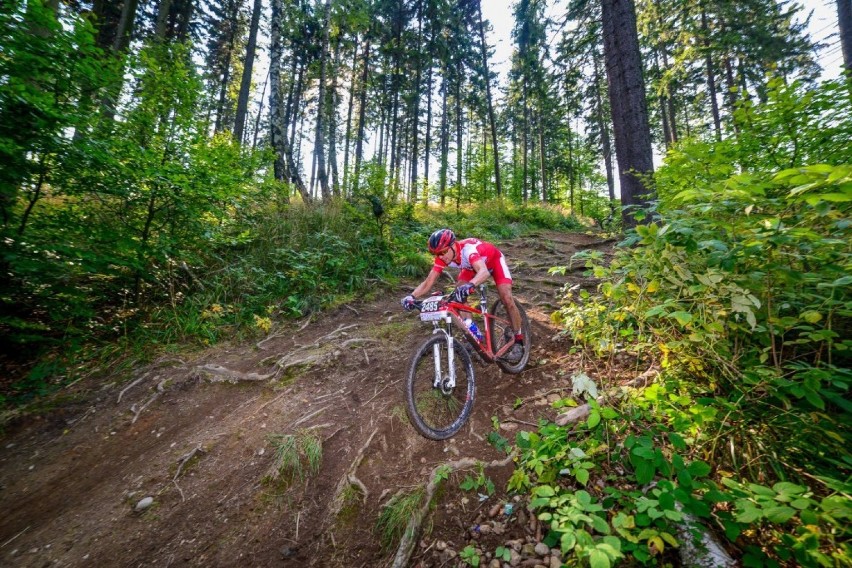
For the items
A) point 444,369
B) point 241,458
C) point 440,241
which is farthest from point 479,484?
point 440,241

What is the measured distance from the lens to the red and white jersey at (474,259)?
13.6 feet

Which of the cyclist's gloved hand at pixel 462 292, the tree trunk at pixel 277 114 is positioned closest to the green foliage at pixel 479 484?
the cyclist's gloved hand at pixel 462 292

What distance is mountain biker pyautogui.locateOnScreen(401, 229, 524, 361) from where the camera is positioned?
13.1 feet

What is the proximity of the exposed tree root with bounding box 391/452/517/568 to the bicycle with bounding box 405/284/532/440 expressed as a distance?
1.05ft

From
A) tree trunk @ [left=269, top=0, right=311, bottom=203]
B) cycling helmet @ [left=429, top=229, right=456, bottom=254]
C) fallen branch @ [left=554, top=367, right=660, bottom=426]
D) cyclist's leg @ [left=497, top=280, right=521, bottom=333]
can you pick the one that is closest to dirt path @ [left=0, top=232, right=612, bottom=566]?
fallen branch @ [left=554, top=367, right=660, bottom=426]

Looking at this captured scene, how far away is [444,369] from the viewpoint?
13.0 feet

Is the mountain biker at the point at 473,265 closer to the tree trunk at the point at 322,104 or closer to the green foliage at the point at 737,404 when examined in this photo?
the green foliage at the point at 737,404

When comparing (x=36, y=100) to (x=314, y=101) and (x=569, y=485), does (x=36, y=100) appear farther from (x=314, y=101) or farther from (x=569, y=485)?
(x=314, y=101)

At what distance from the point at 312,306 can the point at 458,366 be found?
3431 millimetres

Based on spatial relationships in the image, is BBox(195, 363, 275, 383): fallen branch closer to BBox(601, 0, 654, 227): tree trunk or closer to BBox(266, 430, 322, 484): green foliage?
BBox(266, 430, 322, 484): green foliage

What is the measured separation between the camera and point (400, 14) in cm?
1967

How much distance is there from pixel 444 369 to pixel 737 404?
264 cm

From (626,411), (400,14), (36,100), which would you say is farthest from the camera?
(400,14)

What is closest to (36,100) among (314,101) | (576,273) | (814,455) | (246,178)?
(246,178)
